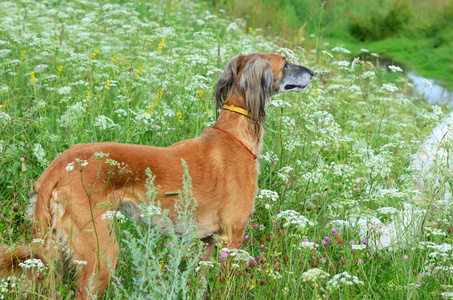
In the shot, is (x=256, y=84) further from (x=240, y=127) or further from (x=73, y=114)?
(x=73, y=114)

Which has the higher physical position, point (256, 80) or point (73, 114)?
point (256, 80)

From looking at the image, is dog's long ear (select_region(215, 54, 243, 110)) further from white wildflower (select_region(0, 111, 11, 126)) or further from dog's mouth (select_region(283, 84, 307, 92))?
white wildflower (select_region(0, 111, 11, 126))

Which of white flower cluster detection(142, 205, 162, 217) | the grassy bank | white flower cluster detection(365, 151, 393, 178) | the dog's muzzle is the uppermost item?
the dog's muzzle

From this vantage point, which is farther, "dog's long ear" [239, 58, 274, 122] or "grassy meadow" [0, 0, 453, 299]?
"dog's long ear" [239, 58, 274, 122]

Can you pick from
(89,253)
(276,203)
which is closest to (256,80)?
(276,203)

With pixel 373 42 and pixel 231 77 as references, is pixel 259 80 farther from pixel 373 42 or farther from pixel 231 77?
pixel 373 42

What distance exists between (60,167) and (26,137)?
1868 millimetres

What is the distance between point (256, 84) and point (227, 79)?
289mm

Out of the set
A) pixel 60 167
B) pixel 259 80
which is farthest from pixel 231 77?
pixel 60 167

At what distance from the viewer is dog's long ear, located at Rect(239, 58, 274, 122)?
150 inches

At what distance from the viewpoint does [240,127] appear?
3801 mm

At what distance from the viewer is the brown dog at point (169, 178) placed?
285 centimetres

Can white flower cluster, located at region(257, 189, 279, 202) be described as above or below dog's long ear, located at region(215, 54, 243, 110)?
below

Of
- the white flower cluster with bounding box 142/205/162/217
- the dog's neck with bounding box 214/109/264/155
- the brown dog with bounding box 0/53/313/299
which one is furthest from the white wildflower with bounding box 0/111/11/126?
the white flower cluster with bounding box 142/205/162/217
